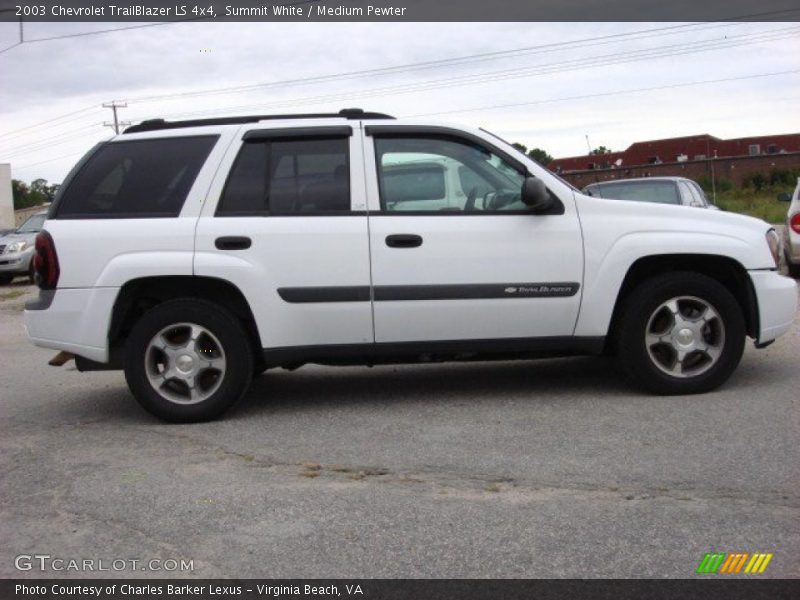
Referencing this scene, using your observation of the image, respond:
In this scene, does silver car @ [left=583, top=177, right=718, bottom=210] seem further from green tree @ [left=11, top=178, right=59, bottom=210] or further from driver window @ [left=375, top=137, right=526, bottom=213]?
green tree @ [left=11, top=178, right=59, bottom=210]

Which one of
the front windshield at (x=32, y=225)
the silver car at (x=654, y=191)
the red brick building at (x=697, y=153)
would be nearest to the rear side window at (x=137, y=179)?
the silver car at (x=654, y=191)

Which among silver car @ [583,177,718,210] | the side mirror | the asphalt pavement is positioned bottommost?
the asphalt pavement

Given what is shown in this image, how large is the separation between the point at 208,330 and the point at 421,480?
1908 mm

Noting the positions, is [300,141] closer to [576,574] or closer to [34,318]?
[34,318]

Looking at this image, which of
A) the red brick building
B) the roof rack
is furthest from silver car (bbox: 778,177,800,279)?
the red brick building

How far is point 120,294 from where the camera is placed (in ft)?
18.9

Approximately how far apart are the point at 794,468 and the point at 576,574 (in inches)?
66.2

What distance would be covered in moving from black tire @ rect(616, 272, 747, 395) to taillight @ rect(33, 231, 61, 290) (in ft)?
11.9

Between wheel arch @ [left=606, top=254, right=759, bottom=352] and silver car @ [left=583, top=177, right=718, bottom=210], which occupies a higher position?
silver car @ [left=583, top=177, right=718, bottom=210]

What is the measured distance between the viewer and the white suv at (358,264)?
576 cm

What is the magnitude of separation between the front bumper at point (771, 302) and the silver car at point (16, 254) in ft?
54.7

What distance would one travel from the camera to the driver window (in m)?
5.90

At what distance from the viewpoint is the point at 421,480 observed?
4.59 meters
